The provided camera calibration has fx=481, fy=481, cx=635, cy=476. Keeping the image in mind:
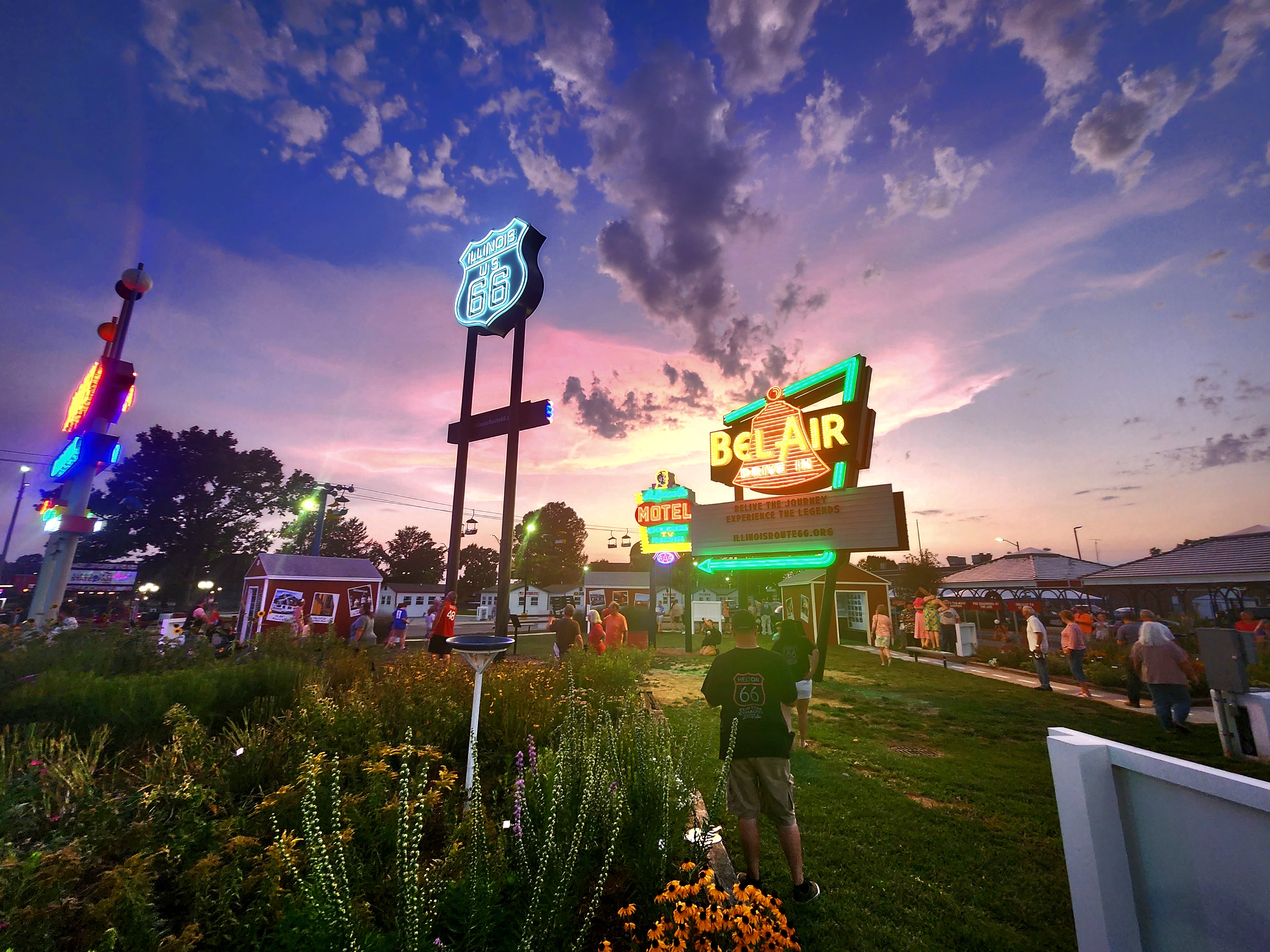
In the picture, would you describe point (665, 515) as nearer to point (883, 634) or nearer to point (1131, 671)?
point (883, 634)

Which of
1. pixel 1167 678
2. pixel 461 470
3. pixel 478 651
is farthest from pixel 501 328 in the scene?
pixel 1167 678

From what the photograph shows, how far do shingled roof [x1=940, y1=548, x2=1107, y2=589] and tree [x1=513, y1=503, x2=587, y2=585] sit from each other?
1974 inches

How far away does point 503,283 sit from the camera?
14211 millimetres

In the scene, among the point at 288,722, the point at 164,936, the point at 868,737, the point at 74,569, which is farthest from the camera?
the point at 74,569

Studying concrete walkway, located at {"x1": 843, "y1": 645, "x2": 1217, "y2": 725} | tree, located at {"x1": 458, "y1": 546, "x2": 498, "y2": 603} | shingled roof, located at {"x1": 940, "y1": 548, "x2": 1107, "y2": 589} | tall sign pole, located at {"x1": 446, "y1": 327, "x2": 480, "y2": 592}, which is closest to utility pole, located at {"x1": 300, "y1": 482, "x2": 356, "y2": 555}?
tall sign pole, located at {"x1": 446, "y1": 327, "x2": 480, "y2": 592}

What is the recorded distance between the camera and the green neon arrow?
503 inches

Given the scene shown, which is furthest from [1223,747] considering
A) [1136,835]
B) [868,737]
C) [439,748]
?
[439,748]

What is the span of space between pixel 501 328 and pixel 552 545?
6036 cm

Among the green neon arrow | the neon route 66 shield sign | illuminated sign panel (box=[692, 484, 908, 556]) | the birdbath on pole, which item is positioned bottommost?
the birdbath on pole

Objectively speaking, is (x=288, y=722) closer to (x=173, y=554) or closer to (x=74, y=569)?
(x=173, y=554)

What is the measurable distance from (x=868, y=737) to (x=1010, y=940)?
487cm

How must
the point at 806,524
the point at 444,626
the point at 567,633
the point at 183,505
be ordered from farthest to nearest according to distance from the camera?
the point at 183,505 → the point at 806,524 → the point at 567,633 → the point at 444,626

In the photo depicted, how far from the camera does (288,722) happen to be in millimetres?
4805

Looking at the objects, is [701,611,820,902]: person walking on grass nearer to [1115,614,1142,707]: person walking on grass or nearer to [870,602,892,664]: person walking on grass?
[1115,614,1142,707]: person walking on grass
